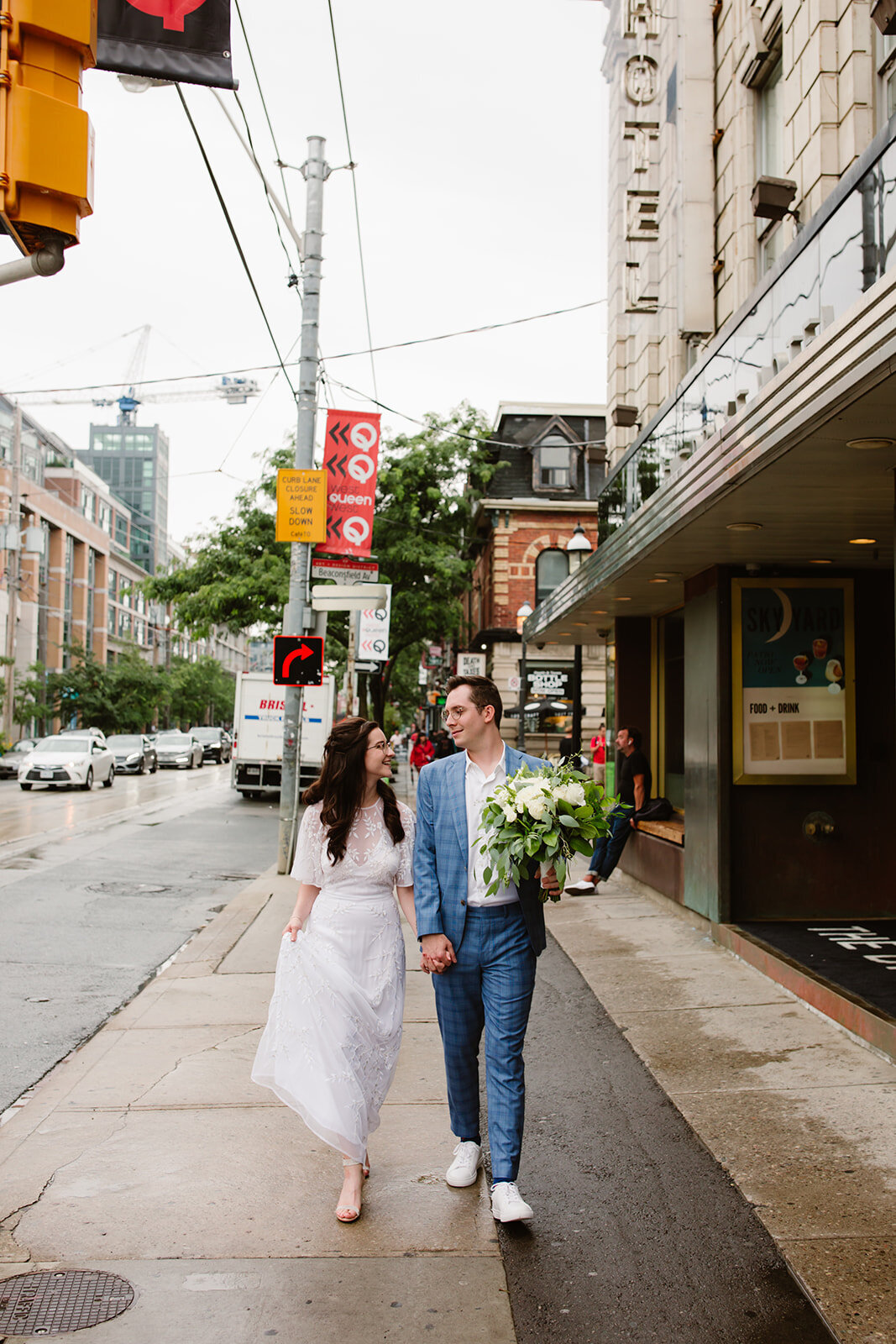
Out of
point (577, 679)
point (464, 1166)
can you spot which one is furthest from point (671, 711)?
point (464, 1166)

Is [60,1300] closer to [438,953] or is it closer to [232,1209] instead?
[232,1209]

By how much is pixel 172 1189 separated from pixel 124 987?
384cm

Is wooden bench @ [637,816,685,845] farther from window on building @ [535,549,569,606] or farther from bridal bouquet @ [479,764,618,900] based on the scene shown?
window on building @ [535,549,569,606]

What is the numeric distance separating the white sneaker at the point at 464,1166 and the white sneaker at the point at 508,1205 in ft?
0.95

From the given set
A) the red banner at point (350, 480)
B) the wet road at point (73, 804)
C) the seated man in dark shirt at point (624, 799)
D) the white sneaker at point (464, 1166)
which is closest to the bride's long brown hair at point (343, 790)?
the white sneaker at point (464, 1166)

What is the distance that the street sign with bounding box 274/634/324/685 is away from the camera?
12586mm

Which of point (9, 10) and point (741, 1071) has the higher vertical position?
point (9, 10)

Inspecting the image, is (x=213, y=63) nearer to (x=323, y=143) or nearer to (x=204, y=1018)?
A: (x=204, y=1018)

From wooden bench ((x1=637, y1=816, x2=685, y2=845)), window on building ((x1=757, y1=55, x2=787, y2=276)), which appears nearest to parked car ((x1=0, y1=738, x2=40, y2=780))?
wooden bench ((x1=637, y1=816, x2=685, y2=845))

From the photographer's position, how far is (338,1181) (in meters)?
4.22

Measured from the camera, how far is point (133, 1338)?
9.90 feet

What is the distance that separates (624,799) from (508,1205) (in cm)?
788

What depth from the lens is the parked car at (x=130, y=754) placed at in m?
39.6


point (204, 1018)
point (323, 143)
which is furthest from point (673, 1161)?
point (323, 143)
